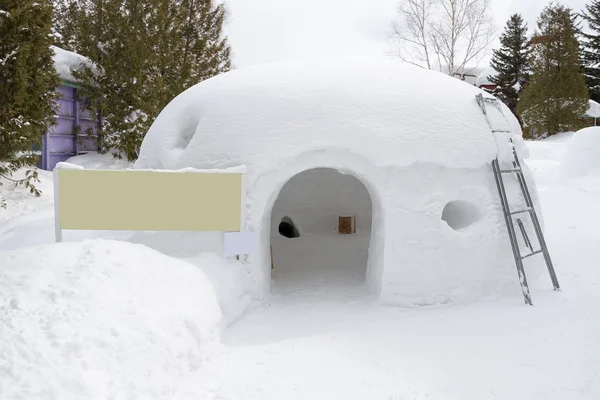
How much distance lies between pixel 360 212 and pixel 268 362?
659cm

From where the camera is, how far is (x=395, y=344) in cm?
484

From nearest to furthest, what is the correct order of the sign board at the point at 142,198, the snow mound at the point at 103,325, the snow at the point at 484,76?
the snow mound at the point at 103,325
the sign board at the point at 142,198
the snow at the point at 484,76

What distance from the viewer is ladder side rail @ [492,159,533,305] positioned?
5945 mm

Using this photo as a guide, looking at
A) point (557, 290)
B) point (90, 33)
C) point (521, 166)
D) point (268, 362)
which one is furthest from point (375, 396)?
point (90, 33)

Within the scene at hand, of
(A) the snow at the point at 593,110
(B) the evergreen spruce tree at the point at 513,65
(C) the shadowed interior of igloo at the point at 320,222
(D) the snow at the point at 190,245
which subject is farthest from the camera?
(B) the evergreen spruce tree at the point at 513,65

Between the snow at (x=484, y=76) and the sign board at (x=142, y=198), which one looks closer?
the sign board at (x=142, y=198)

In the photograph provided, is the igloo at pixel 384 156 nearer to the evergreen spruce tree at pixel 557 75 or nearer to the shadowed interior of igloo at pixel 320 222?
the shadowed interior of igloo at pixel 320 222

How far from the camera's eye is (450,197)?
5.91m

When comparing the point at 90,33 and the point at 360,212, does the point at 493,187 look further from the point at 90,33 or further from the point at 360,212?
the point at 90,33

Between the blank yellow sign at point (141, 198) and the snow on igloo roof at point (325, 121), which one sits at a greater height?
the snow on igloo roof at point (325, 121)

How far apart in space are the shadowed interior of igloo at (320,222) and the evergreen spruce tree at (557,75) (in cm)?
1557

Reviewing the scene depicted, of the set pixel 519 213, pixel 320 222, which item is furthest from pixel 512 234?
pixel 320 222

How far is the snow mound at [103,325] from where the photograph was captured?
331 centimetres

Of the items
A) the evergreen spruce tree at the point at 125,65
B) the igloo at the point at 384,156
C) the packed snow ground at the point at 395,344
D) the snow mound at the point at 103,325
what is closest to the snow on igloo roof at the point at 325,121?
the igloo at the point at 384,156
